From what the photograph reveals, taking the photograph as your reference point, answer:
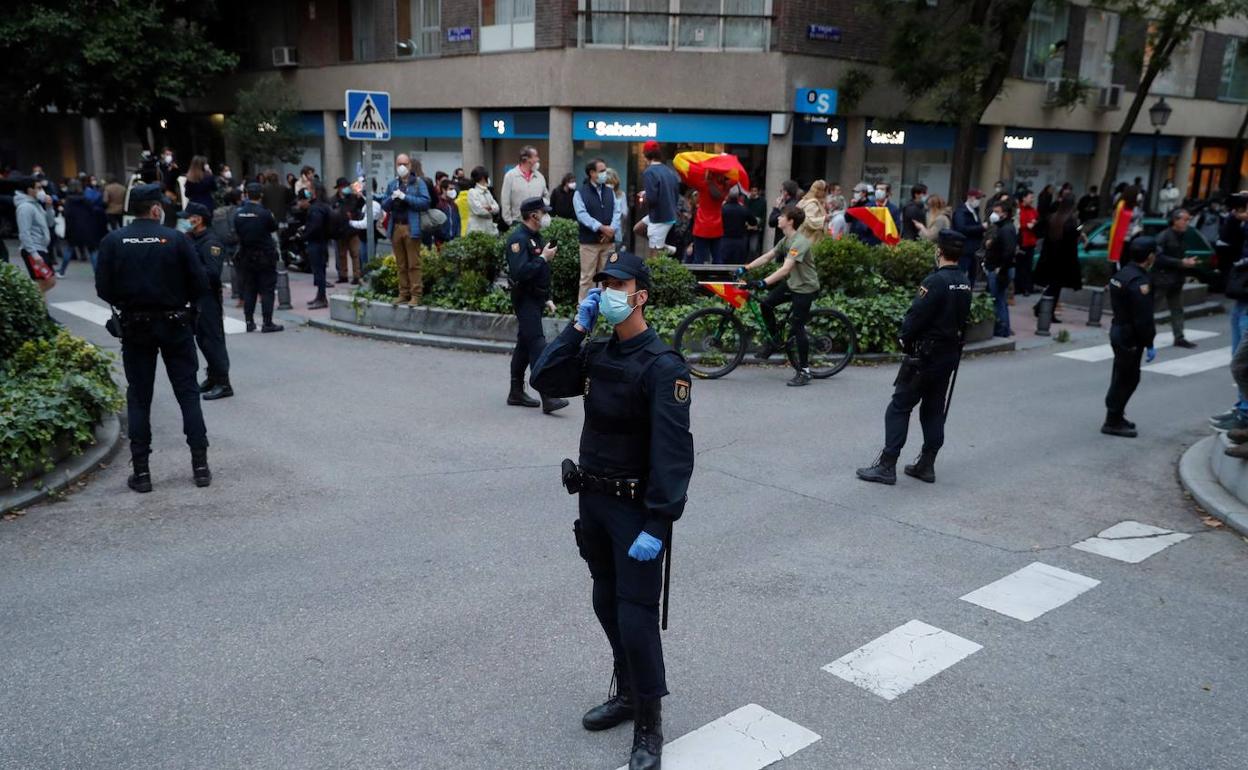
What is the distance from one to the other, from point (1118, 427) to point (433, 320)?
317 inches

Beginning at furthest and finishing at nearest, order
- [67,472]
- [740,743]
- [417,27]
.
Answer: [417,27]
[67,472]
[740,743]

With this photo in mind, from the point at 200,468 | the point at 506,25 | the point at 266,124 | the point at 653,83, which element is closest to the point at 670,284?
the point at 200,468

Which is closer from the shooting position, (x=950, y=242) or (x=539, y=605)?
(x=539, y=605)


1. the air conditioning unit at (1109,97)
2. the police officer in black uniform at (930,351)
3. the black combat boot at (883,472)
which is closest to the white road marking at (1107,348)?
the police officer in black uniform at (930,351)

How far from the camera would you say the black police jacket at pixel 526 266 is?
9.67m

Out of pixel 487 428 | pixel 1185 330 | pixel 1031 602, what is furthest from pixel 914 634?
pixel 1185 330

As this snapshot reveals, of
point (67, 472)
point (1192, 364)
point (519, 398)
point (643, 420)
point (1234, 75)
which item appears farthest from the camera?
point (1234, 75)

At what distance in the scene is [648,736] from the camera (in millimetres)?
4145

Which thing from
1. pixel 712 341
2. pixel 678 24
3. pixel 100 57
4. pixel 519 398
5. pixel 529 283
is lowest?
pixel 519 398

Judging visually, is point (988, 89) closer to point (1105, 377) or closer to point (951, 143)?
point (951, 143)

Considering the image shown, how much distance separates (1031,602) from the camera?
5.95 metres

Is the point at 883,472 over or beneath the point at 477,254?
beneath

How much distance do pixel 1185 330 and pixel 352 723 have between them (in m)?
16.2

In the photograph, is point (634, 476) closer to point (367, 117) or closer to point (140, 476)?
point (140, 476)
